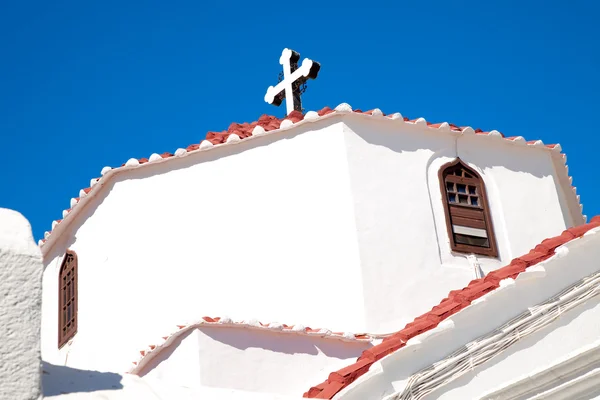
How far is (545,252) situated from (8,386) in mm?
4761

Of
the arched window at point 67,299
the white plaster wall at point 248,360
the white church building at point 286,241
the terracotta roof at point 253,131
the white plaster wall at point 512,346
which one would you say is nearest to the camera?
the white plaster wall at point 512,346

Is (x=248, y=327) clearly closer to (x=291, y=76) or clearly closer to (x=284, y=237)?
(x=284, y=237)

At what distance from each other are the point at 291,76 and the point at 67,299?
3.80 metres

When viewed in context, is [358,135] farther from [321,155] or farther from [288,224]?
[288,224]

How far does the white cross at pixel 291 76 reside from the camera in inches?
500

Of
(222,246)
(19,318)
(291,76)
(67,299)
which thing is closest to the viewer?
(19,318)

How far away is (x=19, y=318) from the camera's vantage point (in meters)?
4.29

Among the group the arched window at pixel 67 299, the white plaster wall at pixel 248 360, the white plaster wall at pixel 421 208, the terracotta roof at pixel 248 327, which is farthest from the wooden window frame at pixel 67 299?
the white plaster wall at pixel 421 208

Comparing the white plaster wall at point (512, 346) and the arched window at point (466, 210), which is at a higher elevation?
the arched window at point (466, 210)

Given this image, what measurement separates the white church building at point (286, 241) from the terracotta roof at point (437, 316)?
1.55 feet

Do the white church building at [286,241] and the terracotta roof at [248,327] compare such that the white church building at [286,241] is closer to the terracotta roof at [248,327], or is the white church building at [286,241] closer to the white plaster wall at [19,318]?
the terracotta roof at [248,327]

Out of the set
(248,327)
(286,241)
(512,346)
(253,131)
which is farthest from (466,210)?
(512,346)

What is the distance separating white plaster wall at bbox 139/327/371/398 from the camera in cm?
896

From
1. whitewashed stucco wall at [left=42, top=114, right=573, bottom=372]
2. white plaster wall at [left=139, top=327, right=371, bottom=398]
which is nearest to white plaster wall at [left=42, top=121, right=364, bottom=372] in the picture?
whitewashed stucco wall at [left=42, top=114, right=573, bottom=372]
